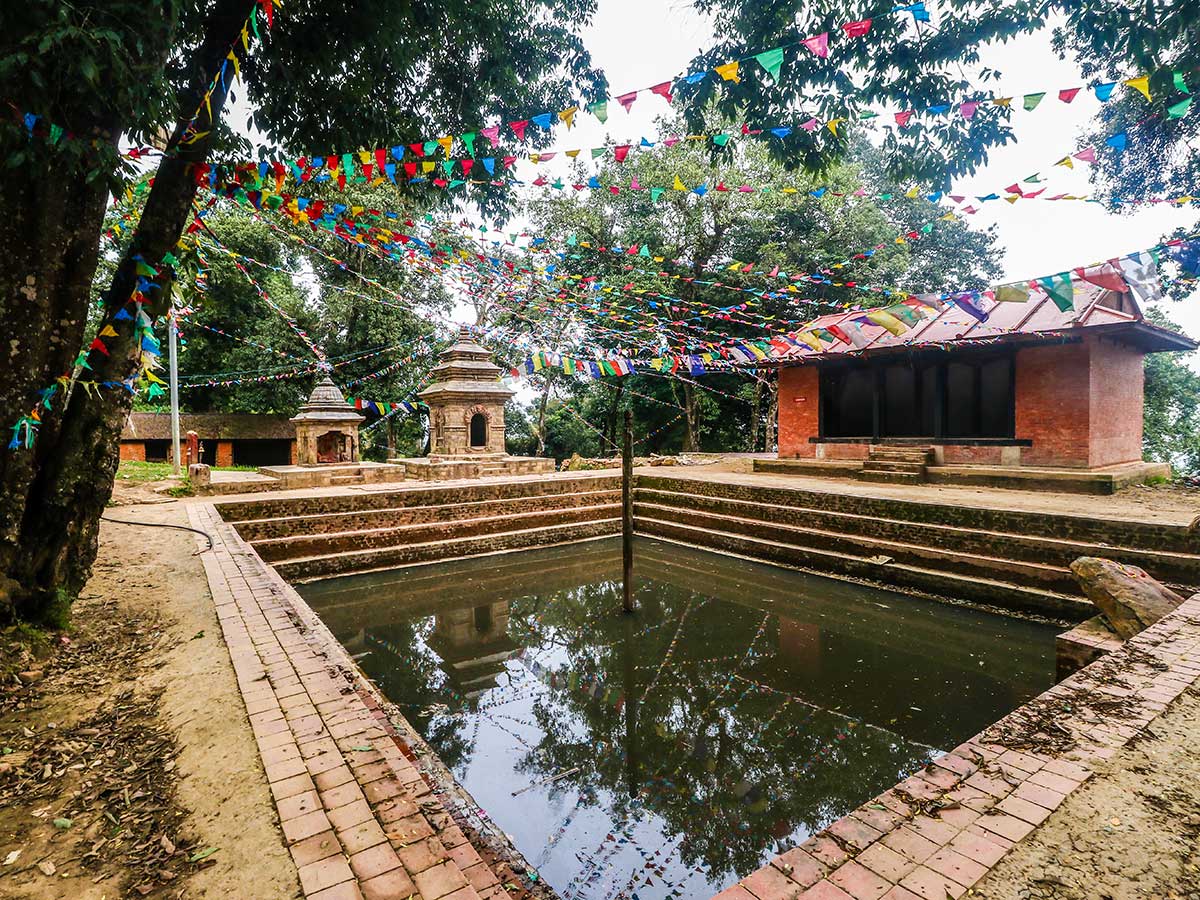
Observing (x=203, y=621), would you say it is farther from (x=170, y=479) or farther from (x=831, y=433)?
(x=831, y=433)

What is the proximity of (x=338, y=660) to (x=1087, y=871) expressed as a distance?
4275mm

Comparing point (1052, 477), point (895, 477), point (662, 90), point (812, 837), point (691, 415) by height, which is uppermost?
point (662, 90)

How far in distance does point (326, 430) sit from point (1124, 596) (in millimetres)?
17555

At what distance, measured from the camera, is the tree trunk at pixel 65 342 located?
11.3 feet

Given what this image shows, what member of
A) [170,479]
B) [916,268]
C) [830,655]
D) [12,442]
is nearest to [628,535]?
[830,655]

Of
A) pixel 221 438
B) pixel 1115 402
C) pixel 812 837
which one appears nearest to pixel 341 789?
pixel 812 837

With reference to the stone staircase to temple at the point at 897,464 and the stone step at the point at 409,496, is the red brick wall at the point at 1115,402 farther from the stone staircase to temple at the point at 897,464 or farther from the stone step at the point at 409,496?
the stone step at the point at 409,496

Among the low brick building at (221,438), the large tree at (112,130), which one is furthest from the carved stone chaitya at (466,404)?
the low brick building at (221,438)

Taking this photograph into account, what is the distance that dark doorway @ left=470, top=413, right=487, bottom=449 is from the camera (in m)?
16.4

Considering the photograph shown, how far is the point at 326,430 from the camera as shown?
1677 centimetres

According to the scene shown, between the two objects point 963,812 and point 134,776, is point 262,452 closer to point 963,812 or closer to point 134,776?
point 134,776

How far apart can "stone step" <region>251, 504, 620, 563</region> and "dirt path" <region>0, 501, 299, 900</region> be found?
185 inches

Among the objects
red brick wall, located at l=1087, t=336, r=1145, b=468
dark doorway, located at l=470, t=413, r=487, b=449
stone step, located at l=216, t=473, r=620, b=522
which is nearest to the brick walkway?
stone step, located at l=216, t=473, r=620, b=522

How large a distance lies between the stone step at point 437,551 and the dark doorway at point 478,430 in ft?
18.9
